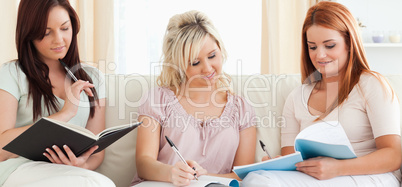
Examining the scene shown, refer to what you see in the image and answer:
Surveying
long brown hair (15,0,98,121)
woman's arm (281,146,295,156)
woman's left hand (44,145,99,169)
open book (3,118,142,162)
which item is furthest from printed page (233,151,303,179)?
long brown hair (15,0,98,121)

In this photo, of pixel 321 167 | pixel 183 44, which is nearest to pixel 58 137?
pixel 183 44

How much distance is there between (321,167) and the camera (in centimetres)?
139

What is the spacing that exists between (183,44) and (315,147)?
0.65 metres

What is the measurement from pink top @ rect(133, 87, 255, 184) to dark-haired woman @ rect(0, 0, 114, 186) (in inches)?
9.4

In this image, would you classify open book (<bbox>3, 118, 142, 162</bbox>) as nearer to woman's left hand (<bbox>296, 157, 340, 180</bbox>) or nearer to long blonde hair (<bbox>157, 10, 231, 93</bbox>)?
long blonde hair (<bbox>157, 10, 231, 93</bbox>)

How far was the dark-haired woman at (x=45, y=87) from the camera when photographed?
1483 millimetres

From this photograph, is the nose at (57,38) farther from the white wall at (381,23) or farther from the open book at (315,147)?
the white wall at (381,23)

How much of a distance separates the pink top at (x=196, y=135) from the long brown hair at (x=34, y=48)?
0.37 metres

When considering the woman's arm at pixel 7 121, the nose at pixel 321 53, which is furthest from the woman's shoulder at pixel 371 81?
the woman's arm at pixel 7 121

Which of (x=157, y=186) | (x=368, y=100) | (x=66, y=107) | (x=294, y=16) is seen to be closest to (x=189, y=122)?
(x=157, y=186)

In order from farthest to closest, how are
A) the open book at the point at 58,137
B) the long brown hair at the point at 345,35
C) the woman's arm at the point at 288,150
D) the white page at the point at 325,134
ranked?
the woman's arm at the point at 288,150, the long brown hair at the point at 345,35, the white page at the point at 325,134, the open book at the point at 58,137

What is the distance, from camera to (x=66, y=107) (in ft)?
A: 5.05

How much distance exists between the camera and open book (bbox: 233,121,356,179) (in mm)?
1354

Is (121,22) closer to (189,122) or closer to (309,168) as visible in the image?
(189,122)
